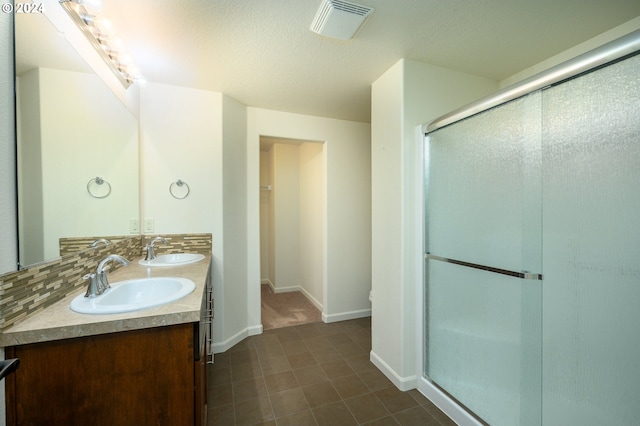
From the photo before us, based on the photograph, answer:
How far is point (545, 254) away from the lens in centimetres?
119

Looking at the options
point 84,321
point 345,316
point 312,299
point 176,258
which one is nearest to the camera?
point 84,321

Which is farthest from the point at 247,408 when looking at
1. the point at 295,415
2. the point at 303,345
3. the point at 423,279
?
the point at 423,279

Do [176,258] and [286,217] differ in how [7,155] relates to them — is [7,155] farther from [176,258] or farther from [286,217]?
[286,217]

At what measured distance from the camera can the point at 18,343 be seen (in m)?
0.81

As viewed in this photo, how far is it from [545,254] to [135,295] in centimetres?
213

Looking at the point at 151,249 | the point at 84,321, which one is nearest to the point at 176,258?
the point at 151,249

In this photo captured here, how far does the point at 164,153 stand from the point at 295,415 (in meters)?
2.28

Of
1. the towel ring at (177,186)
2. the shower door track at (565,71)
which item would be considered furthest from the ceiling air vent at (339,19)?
the towel ring at (177,186)

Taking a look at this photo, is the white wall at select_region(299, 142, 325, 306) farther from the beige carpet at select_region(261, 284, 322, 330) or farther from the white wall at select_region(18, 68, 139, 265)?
the white wall at select_region(18, 68, 139, 265)

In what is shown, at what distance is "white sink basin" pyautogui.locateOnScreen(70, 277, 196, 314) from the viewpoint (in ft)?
3.20

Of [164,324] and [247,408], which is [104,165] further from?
[247,408]

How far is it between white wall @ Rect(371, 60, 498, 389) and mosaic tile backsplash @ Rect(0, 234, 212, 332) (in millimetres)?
1917

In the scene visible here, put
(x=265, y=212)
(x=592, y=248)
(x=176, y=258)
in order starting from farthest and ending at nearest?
(x=265, y=212) < (x=176, y=258) < (x=592, y=248)

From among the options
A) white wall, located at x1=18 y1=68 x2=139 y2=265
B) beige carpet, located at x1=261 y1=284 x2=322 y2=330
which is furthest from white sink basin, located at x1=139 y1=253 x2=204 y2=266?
beige carpet, located at x1=261 y1=284 x2=322 y2=330
